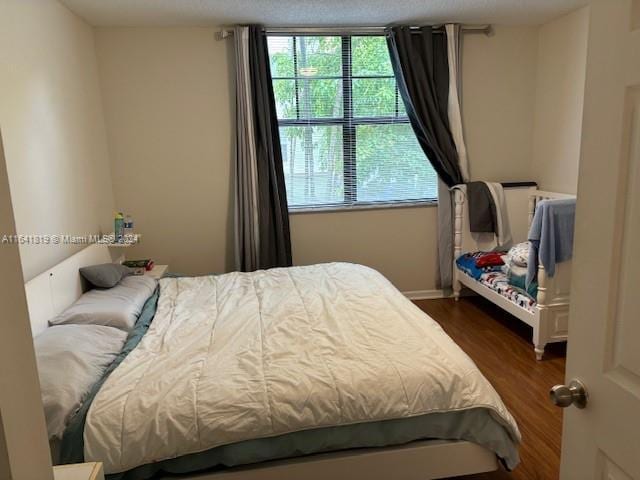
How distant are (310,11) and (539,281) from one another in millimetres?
2526

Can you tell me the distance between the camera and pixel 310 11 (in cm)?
348

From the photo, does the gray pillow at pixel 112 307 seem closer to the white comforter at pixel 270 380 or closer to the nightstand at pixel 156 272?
the white comforter at pixel 270 380

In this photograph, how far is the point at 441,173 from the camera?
13.8 feet

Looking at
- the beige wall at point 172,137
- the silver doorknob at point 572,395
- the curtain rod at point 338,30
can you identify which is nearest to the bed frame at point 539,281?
the curtain rod at point 338,30

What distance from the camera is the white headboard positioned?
2.27m

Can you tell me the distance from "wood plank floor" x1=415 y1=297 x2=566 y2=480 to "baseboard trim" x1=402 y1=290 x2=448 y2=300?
0.08 m

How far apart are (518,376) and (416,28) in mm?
2897

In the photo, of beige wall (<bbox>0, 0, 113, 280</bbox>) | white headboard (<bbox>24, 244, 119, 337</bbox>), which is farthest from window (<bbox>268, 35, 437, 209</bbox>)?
white headboard (<bbox>24, 244, 119, 337</bbox>)

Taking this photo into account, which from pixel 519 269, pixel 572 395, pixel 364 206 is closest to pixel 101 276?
pixel 364 206

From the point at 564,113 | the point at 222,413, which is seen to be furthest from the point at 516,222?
the point at 222,413

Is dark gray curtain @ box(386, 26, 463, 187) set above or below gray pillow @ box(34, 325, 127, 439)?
above

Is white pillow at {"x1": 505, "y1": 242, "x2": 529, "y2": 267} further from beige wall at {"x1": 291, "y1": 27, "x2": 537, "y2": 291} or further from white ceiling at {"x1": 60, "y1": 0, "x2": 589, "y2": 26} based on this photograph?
white ceiling at {"x1": 60, "y1": 0, "x2": 589, "y2": 26}

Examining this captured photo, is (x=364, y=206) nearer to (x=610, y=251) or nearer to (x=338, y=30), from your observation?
(x=338, y=30)

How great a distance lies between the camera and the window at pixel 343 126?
4.02 m
